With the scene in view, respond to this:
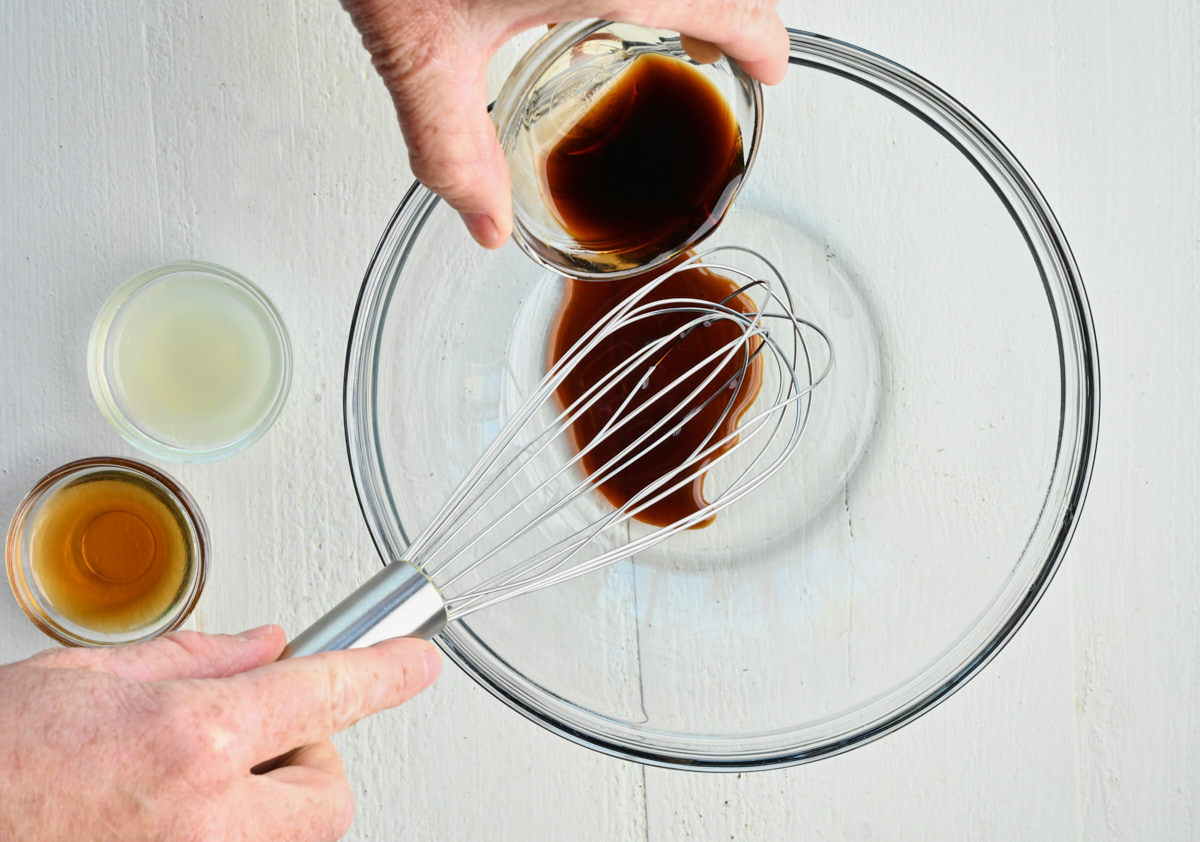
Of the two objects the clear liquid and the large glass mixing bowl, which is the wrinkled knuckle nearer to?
the large glass mixing bowl

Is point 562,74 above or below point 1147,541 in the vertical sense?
above

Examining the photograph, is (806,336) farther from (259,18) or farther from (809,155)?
(259,18)

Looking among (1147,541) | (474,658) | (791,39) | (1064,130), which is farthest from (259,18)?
(1147,541)

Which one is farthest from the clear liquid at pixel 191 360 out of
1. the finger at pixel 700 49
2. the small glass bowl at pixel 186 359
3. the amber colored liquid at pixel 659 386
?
the finger at pixel 700 49

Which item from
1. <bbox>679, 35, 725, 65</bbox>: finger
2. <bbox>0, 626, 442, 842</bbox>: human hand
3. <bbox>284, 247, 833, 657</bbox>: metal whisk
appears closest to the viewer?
<bbox>0, 626, 442, 842</bbox>: human hand

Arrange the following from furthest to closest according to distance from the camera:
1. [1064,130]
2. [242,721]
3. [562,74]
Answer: [1064,130]
[562,74]
[242,721]

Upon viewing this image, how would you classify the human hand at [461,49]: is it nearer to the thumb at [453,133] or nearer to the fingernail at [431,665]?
the thumb at [453,133]

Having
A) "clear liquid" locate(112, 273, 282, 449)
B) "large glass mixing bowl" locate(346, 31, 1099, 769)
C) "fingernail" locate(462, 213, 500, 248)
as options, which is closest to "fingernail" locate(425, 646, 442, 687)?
"large glass mixing bowl" locate(346, 31, 1099, 769)
